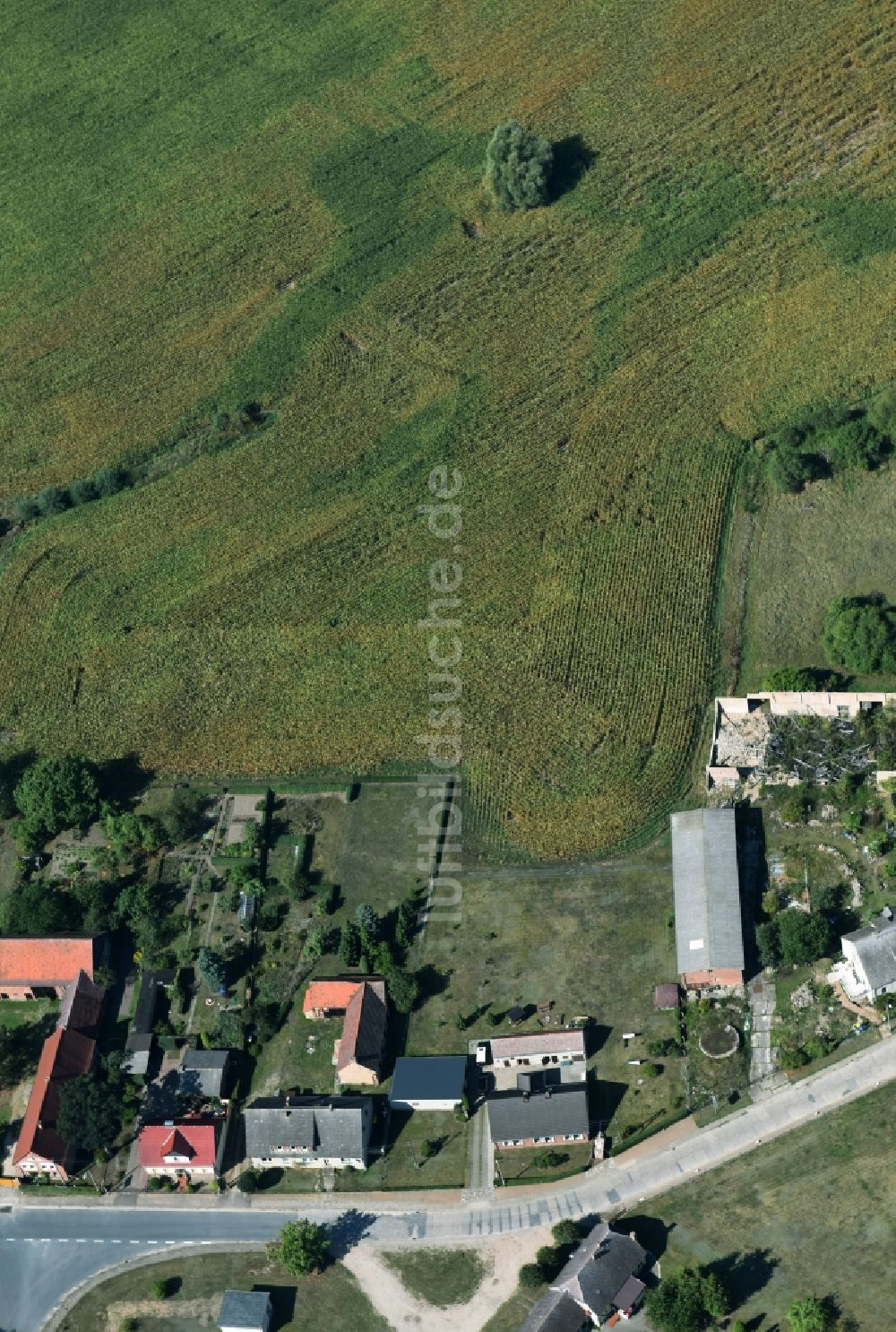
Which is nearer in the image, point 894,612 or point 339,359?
point 894,612

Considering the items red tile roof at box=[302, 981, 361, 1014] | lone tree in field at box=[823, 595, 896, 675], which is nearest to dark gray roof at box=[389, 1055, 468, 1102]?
red tile roof at box=[302, 981, 361, 1014]

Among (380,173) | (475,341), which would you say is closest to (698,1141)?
(475,341)

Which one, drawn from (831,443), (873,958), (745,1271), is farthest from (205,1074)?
(831,443)

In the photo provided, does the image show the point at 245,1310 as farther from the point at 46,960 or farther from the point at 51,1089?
the point at 46,960

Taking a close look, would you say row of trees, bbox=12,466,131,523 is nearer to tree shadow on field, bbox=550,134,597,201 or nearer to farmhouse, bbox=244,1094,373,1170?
tree shadow on field, bbox=550,134,597,201

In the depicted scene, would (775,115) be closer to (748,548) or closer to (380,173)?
(380,173)

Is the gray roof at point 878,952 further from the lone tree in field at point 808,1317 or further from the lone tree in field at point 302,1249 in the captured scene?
the lone tree in field at point 302,1249
